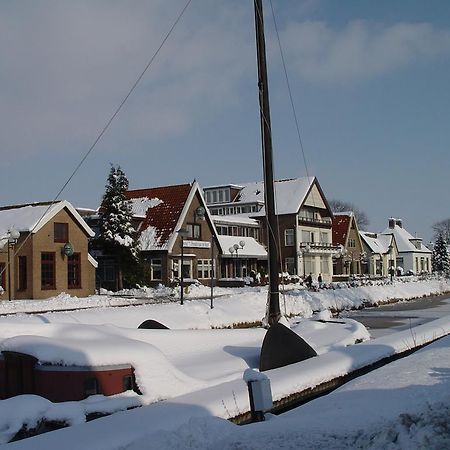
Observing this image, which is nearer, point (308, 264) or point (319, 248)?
point (308, 264)

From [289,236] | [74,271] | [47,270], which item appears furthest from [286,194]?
[47,270]

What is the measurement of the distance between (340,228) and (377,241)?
69.5ft

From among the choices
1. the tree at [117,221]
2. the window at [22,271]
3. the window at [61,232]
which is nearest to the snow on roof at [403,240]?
the tree at [117,221]

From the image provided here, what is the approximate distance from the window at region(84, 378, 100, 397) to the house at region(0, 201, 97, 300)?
2704 centimetres

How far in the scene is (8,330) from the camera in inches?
363

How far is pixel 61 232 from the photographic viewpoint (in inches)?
1511

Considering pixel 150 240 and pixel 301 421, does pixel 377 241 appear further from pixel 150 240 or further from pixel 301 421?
pixel 301 421

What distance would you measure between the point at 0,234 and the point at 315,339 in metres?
26.0

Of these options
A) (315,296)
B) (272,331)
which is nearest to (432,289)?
(315,296)

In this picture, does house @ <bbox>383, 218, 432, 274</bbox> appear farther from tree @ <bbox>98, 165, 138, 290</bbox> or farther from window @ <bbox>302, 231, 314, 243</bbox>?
tree @ <bbox>98, 165, 138, 290</bbox>

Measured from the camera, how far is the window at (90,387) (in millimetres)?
8578

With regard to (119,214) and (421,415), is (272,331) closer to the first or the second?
(421,415)

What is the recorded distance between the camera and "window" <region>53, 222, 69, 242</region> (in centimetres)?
3797

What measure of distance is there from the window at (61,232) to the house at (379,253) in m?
54.3
